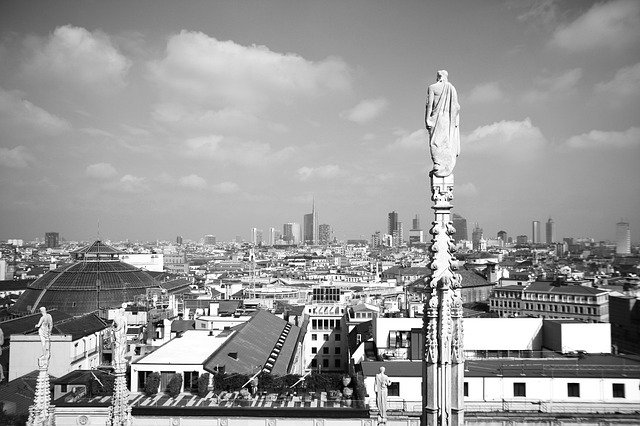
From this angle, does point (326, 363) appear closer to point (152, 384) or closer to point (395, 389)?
point (395, 389)

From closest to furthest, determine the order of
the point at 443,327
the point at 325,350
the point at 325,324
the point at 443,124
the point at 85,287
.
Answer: the point at 443,327 → the point at 443,124 → the point at 325,350 → the point at 325,324 → the point at 85,287

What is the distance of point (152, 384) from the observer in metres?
23.3

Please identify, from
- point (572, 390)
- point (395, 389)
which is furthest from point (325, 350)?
point (572, 390)

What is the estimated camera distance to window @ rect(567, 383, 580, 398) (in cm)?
2361

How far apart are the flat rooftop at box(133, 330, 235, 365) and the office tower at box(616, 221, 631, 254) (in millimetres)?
46308

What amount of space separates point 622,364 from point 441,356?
25.7m

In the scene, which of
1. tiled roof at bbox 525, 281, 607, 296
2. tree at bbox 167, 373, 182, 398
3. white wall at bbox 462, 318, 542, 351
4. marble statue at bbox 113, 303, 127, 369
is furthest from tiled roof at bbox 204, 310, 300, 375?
tiled roof at bbox 525, 281, 607, 296

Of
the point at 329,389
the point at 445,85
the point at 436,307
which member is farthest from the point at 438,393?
the point at 329,389

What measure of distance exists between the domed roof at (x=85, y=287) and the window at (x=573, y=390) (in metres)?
52.9

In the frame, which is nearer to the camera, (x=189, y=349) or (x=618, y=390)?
(x=618, y=390)

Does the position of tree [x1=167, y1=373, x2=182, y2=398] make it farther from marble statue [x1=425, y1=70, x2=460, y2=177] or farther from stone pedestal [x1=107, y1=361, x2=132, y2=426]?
marble statue [x1=425, y1=70, x2=460, y2=177]

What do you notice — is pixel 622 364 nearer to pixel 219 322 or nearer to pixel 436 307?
pixel 436 307

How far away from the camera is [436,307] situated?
5.62 meters

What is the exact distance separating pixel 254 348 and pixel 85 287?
4104 centimetres
